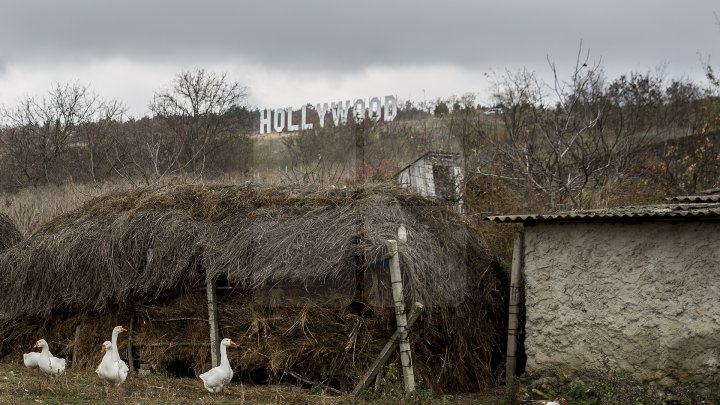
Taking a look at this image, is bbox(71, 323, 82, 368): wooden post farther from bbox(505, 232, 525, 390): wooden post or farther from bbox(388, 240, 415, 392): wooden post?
bbox(505, 232, 525, 390): wooden post

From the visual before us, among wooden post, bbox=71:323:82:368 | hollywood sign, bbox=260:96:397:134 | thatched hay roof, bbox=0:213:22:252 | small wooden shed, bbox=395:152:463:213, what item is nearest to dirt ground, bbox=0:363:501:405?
wooden post, bbox=71:323:82:368

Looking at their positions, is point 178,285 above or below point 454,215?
below

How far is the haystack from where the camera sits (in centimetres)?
1052

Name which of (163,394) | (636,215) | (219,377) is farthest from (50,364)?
(636,215)

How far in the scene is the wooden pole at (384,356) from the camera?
10.1 metres

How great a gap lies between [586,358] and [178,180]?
7.95 metres

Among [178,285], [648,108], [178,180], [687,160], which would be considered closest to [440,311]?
[178,285]

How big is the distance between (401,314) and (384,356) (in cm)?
59

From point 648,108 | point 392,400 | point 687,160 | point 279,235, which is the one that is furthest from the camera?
point 648,108

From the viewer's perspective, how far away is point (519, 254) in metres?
10.9

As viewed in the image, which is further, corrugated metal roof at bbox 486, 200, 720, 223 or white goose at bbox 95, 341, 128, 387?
white goose at bbox 95, 341, 128, 387

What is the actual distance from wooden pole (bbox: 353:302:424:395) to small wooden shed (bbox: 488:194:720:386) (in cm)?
143

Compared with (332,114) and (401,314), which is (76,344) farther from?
(332,114)

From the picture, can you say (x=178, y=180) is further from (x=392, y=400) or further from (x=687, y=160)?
(x=687, y=160)
